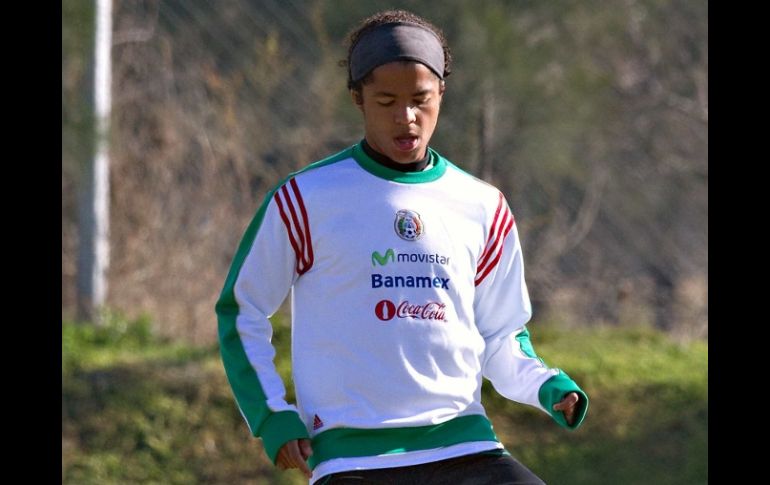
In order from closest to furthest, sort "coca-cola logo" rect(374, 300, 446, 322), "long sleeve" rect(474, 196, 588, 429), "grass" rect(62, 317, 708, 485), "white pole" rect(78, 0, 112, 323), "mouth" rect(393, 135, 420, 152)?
1. "coca-cola logo" rect(374, 300, 446, 322)
2. "mouth" rect(393, 135, 420, 152)
3. "long sleeve" rect(474, 196, 588, 429)
4. "grass" rect(62, 317, 708, 485)
5. "white pole" rect(78, 0, 112, 323)

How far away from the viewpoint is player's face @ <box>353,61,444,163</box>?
3.49 metres

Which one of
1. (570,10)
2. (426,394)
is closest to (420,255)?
(426,394)

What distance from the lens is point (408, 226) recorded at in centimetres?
346

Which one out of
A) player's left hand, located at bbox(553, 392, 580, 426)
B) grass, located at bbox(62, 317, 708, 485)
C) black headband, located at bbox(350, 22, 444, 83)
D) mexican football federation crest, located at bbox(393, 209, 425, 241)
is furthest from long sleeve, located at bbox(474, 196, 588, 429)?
grass, located at bbox(62, 317, 708, 485)

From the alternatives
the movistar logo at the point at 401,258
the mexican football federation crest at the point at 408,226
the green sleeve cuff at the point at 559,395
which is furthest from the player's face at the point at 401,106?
the green sleeve cuff at the point at 559,395

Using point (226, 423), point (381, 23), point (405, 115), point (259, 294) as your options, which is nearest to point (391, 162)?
point (405, 115)

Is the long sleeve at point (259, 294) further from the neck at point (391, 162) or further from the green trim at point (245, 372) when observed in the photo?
the neck at point (391, 162)

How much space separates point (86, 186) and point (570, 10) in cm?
319

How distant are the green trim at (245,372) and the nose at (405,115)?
14.6 inches

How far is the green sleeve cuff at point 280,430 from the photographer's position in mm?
3271

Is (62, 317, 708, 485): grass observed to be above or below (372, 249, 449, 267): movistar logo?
below

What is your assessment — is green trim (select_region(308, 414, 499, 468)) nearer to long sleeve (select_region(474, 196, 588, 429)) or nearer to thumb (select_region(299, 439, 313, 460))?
thumb (select_region(299, 439, 313, 460))

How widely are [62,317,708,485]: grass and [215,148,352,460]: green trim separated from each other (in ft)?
11.1
